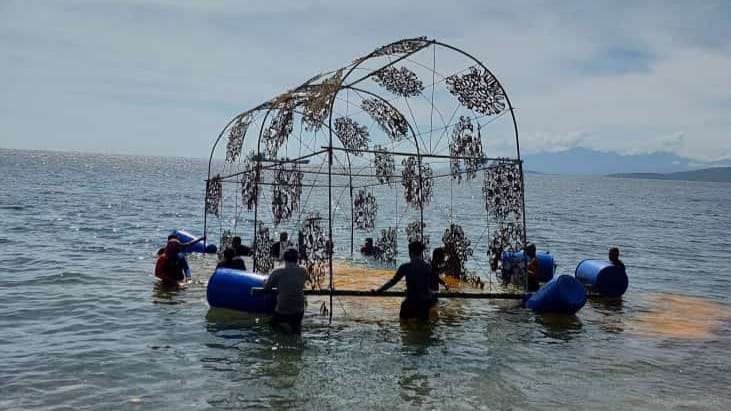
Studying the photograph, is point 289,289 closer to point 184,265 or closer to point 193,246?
point 184,265

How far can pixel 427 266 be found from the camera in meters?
13.0

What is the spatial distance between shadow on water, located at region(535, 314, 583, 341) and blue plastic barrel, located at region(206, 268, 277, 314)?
5.90m

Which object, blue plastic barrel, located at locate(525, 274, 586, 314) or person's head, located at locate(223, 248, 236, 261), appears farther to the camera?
blue plastic barrel, located at locate(525, 274, 586, 314)

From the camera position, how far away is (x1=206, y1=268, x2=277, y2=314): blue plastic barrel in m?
12.9

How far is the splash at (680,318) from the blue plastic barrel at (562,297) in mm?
1420

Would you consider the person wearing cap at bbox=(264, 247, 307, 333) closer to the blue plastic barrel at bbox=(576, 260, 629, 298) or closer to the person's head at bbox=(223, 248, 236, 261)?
the person's head at bbox=(223, 248, 236, 261)

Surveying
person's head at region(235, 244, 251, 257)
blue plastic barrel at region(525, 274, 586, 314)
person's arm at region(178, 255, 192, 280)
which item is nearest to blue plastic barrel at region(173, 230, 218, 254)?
person's arm at region(178, 255, 192, 280)

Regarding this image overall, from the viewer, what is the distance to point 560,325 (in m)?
14.3

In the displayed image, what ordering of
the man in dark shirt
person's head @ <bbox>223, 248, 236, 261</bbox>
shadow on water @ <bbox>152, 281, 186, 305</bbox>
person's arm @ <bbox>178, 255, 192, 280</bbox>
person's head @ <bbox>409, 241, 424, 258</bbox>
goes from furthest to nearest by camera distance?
person's arm @ <bbox>178, 255, 192, 280</bbox> < shadow on water @ <bbox>152, 281, 186, 305</bbox> < person's head @ <bbox>223, 248, 236, 261</bbox> < the man in dark shirt < person's head @ <bbox>409, 241, 424, 258</bbox>

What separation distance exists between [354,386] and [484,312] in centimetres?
651

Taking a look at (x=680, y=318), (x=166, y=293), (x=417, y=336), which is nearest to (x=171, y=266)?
(x=166, y=293)

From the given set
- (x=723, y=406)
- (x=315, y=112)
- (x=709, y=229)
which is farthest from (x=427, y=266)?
(x=709, y=229)

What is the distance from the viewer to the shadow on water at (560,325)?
13.5m

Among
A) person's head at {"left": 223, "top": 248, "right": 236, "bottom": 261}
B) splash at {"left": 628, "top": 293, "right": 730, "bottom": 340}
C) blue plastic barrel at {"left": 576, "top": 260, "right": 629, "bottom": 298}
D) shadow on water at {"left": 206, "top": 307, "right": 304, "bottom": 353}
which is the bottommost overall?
splash at {"left": 628, "top": 293, "right": 730, "bottom": 340}
